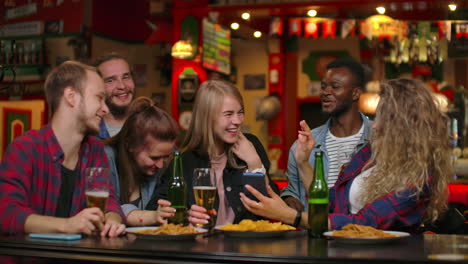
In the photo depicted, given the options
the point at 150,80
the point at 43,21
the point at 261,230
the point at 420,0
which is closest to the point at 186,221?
the point at 261,230

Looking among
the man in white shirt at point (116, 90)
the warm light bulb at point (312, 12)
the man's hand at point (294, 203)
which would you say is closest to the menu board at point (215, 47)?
the warm light bulb at point (312, 12)

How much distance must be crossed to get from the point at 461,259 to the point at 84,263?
46.1 inches

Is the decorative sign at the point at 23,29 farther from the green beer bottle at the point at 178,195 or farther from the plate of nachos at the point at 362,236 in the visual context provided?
the plate of nachos at the point at 362,236

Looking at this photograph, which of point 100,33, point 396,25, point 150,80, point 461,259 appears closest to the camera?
point 461,259

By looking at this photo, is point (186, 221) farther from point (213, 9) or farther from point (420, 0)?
point (213, 9)

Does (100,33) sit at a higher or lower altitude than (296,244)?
higher

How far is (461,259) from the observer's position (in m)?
1.84

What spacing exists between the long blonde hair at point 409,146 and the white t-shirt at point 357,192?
0.05 m

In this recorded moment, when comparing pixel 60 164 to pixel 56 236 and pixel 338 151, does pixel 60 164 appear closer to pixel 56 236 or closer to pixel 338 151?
pixel 56 236

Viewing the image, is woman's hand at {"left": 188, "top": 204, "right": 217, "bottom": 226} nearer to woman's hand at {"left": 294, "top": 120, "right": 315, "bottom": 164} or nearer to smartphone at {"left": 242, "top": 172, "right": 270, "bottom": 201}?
smartphone at {"left": 242, "top": 172, "right": 270, "bottom": 201}

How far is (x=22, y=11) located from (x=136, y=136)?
6.70 metres

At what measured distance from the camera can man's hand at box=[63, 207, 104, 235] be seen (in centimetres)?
235

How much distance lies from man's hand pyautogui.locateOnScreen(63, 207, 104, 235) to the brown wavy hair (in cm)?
79

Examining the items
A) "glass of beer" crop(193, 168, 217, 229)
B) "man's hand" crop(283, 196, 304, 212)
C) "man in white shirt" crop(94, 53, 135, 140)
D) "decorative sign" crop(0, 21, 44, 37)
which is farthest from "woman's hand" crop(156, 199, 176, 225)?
"decorative sign" crop(0, 21, 44, 37)
